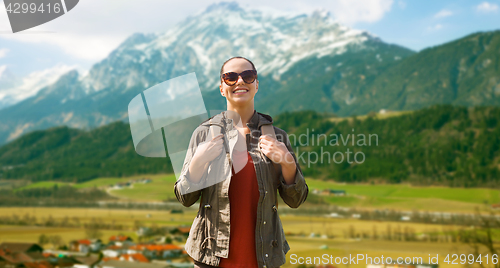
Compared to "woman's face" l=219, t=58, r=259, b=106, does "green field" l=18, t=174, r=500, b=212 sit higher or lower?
lower

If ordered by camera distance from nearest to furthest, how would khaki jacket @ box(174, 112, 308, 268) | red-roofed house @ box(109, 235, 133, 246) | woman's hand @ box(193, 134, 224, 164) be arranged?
1. woman's hand @ box(193, 134, 224, 164)
2. khaki jacket @ box(174, 112, 308, 268)
3. red-roofed house @ box(109, 235, 133, 246)

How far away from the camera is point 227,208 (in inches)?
102

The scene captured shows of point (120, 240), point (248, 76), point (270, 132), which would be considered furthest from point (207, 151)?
point (120, 240)

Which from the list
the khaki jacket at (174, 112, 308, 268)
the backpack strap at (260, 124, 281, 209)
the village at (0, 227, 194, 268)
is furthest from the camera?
the village at (0, 227, 194, 268)

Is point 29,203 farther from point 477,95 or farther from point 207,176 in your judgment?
point 477,95

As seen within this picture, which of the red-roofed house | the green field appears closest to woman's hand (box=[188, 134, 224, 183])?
the green field

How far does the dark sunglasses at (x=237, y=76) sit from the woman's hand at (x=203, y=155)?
44cm

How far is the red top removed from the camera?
2619mm

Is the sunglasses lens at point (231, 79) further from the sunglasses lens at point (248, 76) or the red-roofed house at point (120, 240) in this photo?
the red-roofed house at point (120, 240)

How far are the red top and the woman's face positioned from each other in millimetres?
411

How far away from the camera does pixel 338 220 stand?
109 metres

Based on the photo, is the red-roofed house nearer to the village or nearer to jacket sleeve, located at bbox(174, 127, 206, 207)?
the village

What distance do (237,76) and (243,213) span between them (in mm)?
931

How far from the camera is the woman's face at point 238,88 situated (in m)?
2.73
